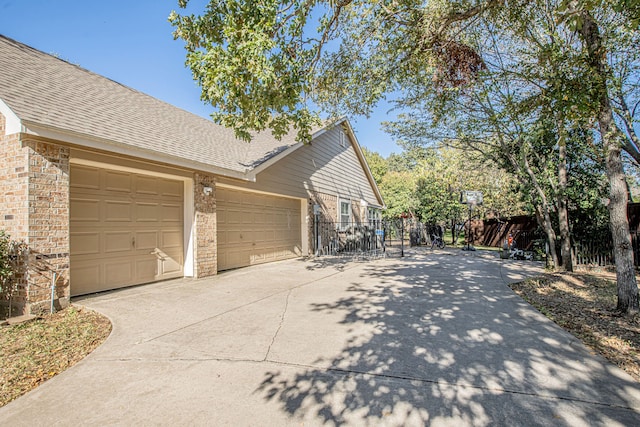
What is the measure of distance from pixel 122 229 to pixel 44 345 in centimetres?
294

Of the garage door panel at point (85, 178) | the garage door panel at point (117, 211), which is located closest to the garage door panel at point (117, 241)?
the garage door panel at point (117, 211)

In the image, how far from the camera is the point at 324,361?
352 centimetres

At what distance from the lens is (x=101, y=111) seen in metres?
6.65

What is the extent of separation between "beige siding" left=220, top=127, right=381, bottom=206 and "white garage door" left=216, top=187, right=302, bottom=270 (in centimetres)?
50

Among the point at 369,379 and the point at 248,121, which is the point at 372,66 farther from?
the point at 369,379

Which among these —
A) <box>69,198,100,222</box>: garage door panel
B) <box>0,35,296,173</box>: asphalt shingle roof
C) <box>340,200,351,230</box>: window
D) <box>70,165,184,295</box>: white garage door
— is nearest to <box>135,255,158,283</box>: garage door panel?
<box>70,165,184,295</box>: white garage door

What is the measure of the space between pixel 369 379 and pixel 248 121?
17.3 ft

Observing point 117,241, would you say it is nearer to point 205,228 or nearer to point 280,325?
point 205,228

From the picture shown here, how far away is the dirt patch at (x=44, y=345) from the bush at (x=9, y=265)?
69 cm

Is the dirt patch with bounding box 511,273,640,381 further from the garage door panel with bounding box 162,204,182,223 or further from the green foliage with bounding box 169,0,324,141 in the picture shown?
the garage door panel with bounding box 162,204,182,223

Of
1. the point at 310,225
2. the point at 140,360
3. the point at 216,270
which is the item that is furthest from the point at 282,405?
the point at 310,225

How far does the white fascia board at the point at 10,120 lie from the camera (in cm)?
465

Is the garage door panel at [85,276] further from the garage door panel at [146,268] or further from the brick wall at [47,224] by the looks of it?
the garage door panel at [146,268]

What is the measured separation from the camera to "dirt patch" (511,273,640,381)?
12.5 ft
